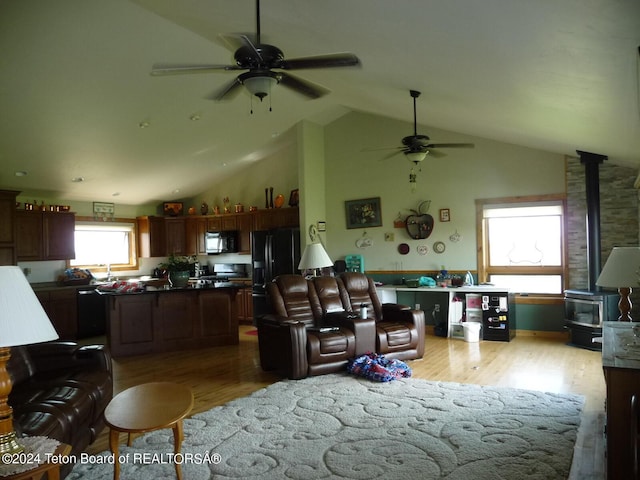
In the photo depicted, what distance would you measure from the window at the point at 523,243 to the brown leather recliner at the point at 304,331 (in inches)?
115

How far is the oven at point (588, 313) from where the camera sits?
5770 millimetres

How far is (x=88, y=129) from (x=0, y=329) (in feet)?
15.9

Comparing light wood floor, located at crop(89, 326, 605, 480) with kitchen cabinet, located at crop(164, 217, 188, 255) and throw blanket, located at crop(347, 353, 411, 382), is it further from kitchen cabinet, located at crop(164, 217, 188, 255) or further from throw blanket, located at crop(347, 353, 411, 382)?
kitchen cabinet, located at crop(164, 217, 188, 255)

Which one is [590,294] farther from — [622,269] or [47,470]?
[47,470]

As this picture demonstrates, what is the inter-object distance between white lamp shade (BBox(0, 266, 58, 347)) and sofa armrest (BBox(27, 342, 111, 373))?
1910 mm

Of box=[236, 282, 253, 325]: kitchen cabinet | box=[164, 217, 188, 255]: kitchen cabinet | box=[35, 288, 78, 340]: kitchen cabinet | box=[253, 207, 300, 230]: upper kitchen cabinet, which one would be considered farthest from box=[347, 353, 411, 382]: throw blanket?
box=[164, 217, 188, 255]: kitchen cabinet

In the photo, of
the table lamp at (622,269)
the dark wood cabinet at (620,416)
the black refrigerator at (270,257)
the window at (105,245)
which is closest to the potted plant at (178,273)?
the black refrigerator at (270,257)

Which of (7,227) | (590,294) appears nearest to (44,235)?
(7,227)

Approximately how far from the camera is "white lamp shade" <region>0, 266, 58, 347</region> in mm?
1751

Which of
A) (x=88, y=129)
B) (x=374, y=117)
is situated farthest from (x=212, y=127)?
(x=374, y=117)

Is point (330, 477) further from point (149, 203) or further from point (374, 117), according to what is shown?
point (149, 203)

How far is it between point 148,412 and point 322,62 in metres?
2.36

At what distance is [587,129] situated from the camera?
414cm

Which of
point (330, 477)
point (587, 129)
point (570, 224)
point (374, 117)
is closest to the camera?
point (330, 477)
